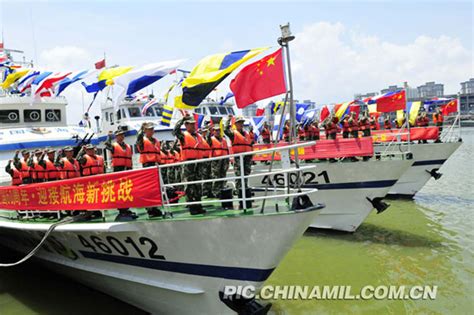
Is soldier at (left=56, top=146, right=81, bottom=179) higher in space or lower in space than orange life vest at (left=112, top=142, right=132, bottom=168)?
lower

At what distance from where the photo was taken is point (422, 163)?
1496 cm

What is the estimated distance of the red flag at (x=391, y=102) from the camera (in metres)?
12.8

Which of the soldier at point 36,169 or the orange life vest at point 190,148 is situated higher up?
the orange life vest at point 190,148

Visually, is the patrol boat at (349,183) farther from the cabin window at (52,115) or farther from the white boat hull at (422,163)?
the cabin window at (52,115)

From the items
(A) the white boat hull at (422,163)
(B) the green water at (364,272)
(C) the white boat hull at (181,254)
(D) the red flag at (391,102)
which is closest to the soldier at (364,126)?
(D) the red flag at (391,102)

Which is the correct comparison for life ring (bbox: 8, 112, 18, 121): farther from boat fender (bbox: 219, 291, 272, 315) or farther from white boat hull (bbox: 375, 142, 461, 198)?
white boat hull (bbox: 375, 142, 461, 198)

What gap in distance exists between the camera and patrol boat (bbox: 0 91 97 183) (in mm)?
12859

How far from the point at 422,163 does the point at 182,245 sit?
40.4 ft

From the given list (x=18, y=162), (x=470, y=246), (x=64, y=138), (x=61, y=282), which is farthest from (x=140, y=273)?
(x=64, y=138)

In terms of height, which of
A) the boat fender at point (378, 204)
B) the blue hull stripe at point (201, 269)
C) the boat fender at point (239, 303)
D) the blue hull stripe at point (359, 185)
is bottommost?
the boat fender at point (239, 303)

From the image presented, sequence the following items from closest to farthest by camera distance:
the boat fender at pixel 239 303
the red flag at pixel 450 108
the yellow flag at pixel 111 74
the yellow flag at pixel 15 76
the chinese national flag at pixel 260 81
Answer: the boat fender at pixel 239 303, the chinese national flag at pixel 260 81, the yellow flag at pixel 111 74, the yellow flag at pixel 15 76, the red flag at pixel 450 108

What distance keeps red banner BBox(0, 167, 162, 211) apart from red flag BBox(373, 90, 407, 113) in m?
10.0

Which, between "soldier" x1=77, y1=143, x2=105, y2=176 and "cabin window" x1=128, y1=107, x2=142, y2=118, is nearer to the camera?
"soldier" x1=77, y1=143, x2=105, y2=176

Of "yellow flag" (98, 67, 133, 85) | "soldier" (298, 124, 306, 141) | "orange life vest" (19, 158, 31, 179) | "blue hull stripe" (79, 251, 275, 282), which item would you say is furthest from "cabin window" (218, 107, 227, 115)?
"blue hull stripe" (79, 251, 275, 282)
